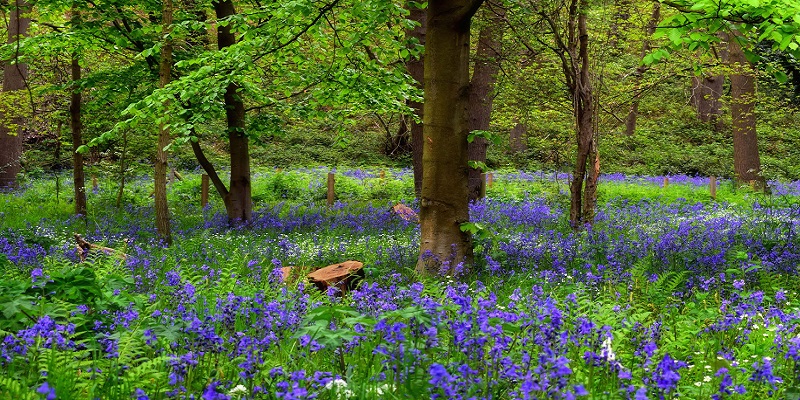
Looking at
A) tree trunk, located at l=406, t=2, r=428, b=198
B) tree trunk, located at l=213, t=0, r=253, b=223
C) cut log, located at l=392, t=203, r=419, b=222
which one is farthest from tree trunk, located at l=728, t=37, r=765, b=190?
tree trunk, located at l=213, t=0, r=253, b=223

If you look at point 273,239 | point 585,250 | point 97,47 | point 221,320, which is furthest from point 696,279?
point 97,47

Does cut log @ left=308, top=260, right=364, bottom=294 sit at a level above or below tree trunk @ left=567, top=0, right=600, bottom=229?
below

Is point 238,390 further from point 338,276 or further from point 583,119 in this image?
point 583,119

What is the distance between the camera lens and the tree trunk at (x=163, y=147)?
9789 millimetres

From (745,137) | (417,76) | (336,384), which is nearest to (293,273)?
(336,384)

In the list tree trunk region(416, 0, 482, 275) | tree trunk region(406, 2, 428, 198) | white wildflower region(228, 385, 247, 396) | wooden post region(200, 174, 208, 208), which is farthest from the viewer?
wooden post region(200, 174, 208, 208)

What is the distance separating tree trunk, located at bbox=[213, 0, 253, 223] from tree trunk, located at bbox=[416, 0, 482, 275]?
23.4 feet

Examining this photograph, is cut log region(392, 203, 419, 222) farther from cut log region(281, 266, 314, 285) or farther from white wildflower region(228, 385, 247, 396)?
white wildflower region(228, 385, 247, 396)

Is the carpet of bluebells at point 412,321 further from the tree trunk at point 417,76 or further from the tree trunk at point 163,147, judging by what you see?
the tree trunk at point 417,76

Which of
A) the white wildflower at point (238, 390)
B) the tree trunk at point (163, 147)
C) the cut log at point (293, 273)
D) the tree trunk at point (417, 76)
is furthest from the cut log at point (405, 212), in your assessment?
the white wildflower at point (238, 390)

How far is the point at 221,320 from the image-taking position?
4.01 meters

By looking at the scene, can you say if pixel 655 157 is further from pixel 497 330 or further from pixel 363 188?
pixel 497 330

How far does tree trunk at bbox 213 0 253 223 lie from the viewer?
13.6 m

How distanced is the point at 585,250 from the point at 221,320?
553cm
